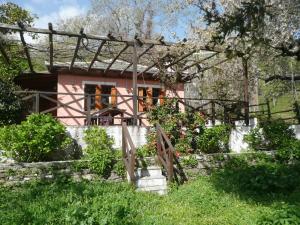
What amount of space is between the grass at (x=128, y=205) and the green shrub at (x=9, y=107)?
344cm

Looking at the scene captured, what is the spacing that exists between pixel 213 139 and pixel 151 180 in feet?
11.0

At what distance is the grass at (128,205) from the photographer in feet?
21.6

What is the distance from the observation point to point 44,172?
9555mm

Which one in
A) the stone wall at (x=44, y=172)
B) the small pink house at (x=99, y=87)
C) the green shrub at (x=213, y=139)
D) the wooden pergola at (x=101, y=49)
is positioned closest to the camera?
the stone wall at (x=44, y=172)

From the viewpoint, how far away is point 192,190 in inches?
354

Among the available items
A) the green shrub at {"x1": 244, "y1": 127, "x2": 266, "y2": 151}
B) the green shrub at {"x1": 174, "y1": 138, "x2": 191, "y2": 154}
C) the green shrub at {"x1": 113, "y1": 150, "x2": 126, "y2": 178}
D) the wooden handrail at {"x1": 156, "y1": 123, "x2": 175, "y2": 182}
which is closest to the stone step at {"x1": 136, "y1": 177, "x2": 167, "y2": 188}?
the wooden handrail at {"x1": 156, "y1": 123, "x2": 175, "y2": 182}

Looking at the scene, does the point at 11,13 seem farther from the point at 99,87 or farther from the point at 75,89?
the point at 99,87

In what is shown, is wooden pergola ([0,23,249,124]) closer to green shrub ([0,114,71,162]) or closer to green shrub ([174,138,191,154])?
green shrub ([174,138,191,154])

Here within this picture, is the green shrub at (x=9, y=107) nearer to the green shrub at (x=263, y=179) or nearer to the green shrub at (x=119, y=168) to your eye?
the green shrub at (x=119, y=168)

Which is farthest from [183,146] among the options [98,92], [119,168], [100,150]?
[98,92]

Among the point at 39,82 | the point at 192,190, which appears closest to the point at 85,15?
the point at 39,82

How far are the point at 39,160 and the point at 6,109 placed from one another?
2660mm

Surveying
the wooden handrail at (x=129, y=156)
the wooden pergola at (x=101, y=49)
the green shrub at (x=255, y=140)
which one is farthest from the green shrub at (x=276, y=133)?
A: the wooden handrail at (x=129, y=156)

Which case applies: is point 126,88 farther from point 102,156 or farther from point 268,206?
point 268,206
